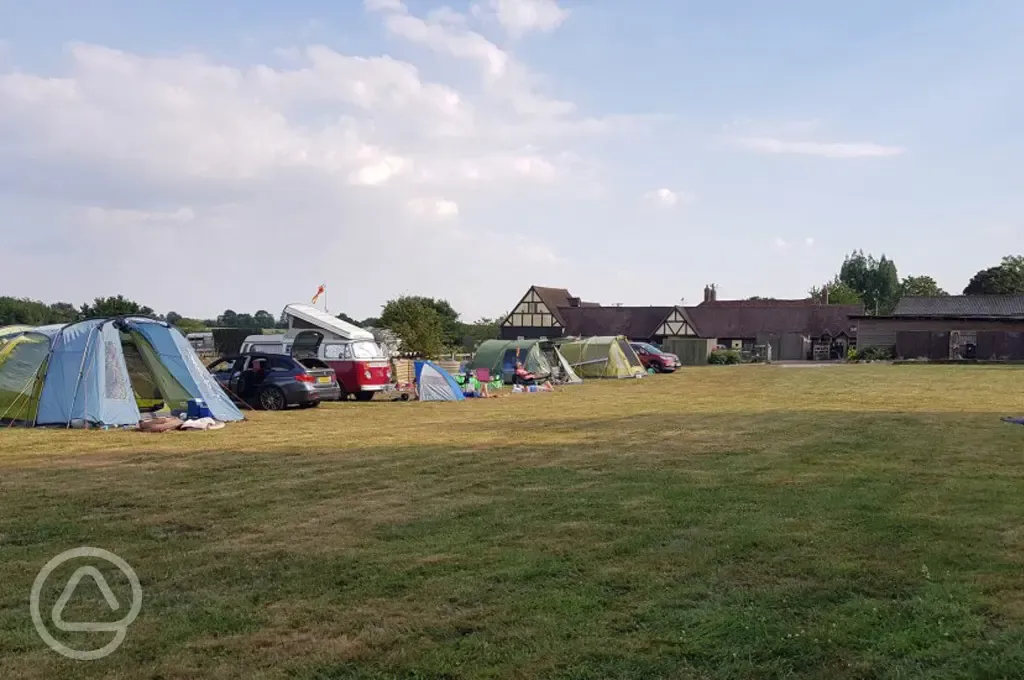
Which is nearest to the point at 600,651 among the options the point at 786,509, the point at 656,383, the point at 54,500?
the point at 786,509

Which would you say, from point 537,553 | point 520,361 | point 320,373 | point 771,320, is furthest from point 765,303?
point 537,553

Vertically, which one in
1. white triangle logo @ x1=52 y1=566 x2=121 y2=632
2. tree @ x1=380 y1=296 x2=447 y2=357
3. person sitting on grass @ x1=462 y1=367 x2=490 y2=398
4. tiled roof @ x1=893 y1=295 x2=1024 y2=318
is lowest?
white triangle logo @ x1=52 y1=566 x2=121 y2=632

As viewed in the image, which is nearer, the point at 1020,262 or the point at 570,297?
the point at 570,297

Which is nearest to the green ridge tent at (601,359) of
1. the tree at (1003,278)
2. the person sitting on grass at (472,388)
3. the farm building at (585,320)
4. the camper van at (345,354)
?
the person sitting on grass at (472,388)

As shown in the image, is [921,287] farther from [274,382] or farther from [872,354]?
[274,382]

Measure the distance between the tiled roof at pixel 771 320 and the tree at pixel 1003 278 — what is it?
3221 cm

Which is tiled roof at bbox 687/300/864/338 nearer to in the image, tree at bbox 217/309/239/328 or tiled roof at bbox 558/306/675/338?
tiled roof at bbox 558/306/675/338

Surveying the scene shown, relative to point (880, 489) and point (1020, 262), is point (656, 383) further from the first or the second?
point (1020, 262)

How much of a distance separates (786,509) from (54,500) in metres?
6.86

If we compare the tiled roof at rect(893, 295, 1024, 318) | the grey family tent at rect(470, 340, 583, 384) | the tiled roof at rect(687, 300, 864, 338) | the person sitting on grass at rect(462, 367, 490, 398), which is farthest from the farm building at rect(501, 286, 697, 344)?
the person sitting on grass at rect(462, 367, 490, 398)

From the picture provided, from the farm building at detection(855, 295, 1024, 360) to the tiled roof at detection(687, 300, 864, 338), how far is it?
4.45m

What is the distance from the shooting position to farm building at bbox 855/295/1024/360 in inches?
1861

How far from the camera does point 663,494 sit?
7715 mm

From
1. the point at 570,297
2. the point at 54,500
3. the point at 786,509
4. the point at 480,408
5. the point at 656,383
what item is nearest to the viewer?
the point at 786,509
